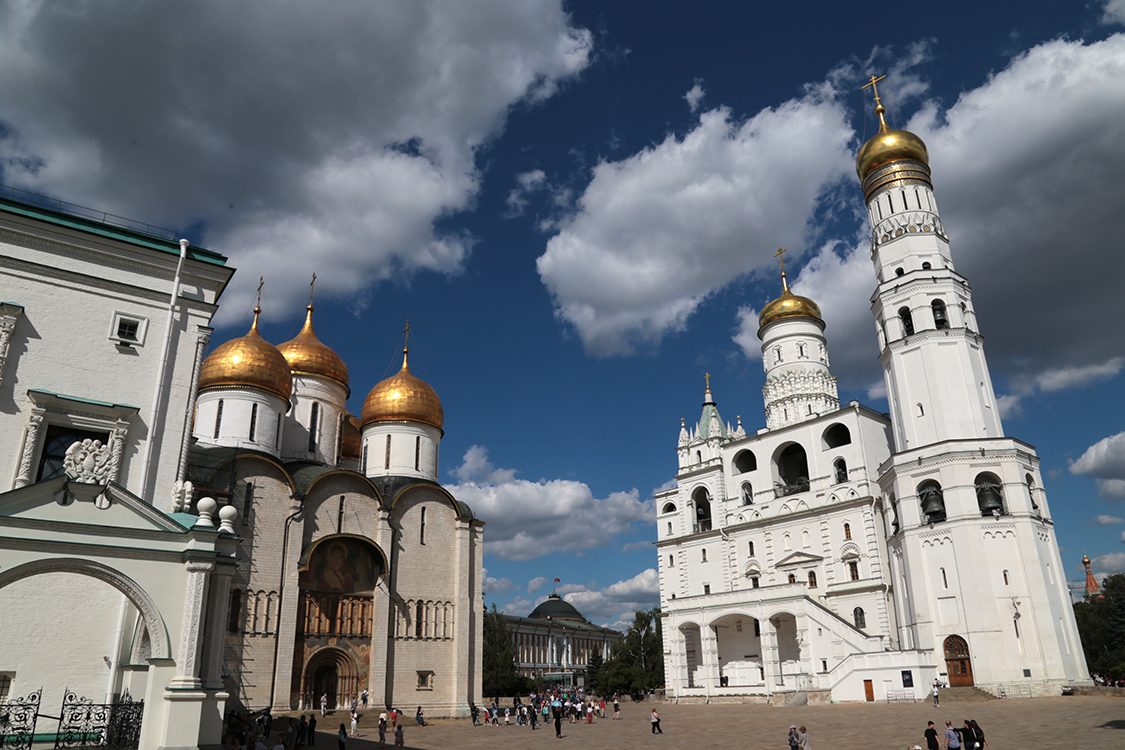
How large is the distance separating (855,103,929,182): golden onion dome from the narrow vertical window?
95.7ft

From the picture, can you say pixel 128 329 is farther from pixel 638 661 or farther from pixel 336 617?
pixel 638 661

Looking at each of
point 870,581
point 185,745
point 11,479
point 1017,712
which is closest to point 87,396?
point 11,479

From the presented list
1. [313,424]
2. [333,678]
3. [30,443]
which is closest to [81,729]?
[30,443]

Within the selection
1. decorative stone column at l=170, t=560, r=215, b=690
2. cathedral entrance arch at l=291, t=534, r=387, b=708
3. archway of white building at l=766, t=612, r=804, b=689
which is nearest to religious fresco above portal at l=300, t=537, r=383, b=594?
cathedral entrance arch at l=291, t=534, r=387, b=708

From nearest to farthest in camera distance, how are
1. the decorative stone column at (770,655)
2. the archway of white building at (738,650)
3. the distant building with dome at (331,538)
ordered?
the distant building with dome at (331,538), the decorative stone column at (770,655), the archway of white building at (738,650)

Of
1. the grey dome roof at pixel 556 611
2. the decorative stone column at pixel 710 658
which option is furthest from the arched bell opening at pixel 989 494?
the grey dome roof at pixel 556 611

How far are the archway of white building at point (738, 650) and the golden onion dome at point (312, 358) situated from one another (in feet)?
70.2

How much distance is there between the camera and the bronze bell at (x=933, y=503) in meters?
29.3

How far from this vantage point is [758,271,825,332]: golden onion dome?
4350cm

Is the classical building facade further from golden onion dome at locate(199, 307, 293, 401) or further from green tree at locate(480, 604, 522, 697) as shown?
green tree at locate(480, 604, 522, 697)

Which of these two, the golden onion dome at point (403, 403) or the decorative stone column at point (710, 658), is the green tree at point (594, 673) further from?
the golden onion dome at point (403, 403)

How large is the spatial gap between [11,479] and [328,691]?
15.5m

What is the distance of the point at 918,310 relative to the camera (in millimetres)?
33094

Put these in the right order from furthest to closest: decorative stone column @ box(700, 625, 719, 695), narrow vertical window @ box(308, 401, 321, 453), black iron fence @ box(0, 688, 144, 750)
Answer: decorative stone column @ box(700, 625, 719, 695)
narrow vertical window @ box(308, 401, 321, 453)
black iron fence @ box(0, 688, 144, 750)
